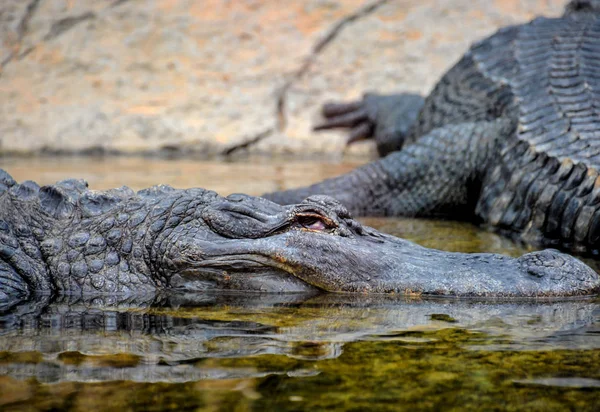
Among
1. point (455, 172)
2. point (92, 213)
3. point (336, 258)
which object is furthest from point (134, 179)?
point (336, 258)

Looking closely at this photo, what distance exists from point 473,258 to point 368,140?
18.1ft

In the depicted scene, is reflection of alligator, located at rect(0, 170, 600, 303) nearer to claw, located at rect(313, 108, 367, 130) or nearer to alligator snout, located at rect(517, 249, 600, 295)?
alligator snout, located at rect(517, 249, 600, 295)

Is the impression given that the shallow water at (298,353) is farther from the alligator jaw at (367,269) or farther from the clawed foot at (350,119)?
the clawed foot at (350,119)

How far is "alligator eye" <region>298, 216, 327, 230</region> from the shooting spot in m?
3.07

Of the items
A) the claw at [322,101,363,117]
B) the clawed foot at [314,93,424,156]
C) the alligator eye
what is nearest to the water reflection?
the alligator eye

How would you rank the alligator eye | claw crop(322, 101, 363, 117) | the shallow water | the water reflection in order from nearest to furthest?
the shallow water → the water reflection → the alligator eye → claw crop(322, 101, 363, 117)

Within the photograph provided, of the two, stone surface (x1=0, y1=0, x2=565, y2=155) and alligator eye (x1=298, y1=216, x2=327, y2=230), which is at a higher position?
stone surface (x1=0, y1=0, x2=565, y2=155)

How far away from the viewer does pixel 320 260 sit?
3.01m

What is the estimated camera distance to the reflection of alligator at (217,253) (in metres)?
2.98

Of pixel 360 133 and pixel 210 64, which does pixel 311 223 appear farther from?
pixel 210 64

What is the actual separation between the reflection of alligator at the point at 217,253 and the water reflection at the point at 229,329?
0.29 ft

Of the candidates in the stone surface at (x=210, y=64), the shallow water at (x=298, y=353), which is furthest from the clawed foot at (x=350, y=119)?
the shallow water at (x=298, y=353)

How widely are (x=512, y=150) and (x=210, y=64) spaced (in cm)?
485

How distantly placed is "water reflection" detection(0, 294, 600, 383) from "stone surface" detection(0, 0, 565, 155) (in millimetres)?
5427
